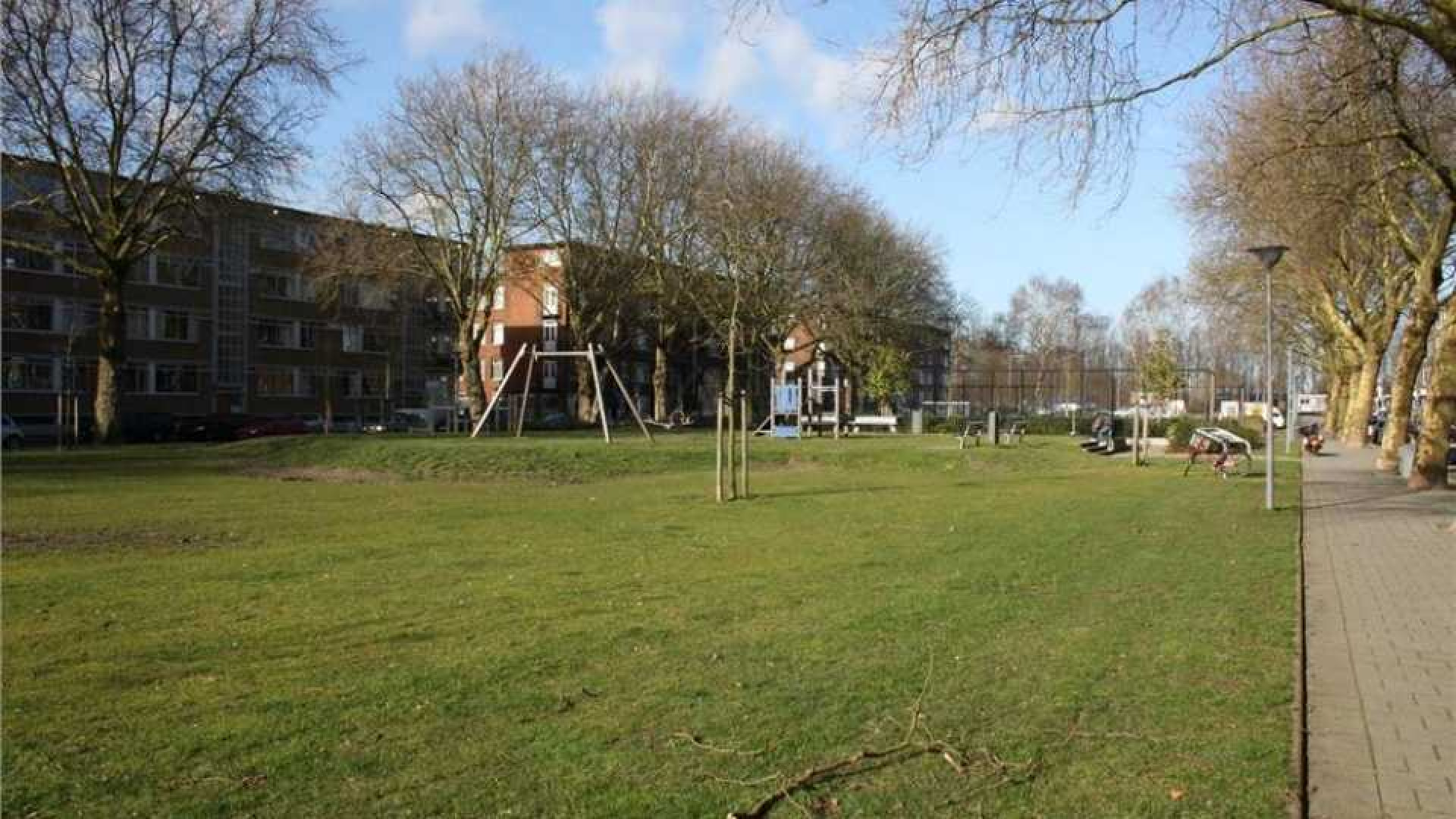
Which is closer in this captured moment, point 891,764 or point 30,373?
point 891,764

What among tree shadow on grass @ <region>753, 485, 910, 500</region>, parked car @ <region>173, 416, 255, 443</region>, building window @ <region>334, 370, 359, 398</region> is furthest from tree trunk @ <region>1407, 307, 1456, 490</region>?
building window @ <region>334, 370, 359, 398</region>

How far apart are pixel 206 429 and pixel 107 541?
4503cm

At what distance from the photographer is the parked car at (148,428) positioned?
5369 centimetres

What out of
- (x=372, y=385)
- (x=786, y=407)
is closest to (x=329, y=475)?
(x=786, y=407)

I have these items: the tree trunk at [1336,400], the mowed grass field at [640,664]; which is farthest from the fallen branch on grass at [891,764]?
the tree trunk at [1336,400]

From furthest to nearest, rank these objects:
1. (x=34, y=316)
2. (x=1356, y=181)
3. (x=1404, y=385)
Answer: (x=34, y=316)
(x=1404, y=385)
(x=1356, y=181)

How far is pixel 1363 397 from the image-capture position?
4516 cm

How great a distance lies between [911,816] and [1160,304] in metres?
89.6

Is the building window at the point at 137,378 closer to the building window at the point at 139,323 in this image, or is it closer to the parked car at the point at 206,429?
the building window at the point at 139,323


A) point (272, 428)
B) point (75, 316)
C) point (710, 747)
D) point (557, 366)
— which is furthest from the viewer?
point (557, 366)

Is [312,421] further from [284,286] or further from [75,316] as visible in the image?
[75,316]

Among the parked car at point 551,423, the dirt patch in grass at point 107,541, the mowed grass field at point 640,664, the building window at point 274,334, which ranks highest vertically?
the building window at point 274,334

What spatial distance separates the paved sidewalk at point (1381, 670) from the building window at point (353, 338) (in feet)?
231

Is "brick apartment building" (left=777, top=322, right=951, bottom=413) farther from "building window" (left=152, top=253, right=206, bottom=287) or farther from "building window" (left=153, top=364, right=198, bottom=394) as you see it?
"building window" (left=152, top=253, right=206, bottom=287)
